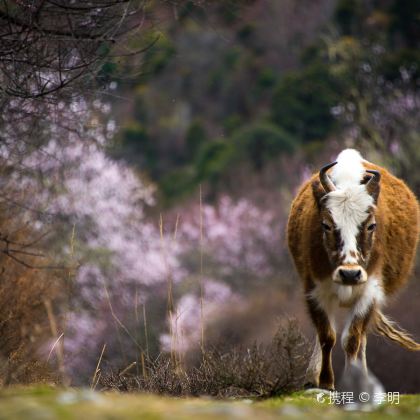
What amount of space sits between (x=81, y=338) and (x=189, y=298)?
161 inches

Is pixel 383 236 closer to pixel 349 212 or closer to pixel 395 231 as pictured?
pixel 395 231

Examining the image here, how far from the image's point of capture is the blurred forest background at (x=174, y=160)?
9611mm

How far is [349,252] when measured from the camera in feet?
28.0

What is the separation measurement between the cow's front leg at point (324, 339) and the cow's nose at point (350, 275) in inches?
29.8

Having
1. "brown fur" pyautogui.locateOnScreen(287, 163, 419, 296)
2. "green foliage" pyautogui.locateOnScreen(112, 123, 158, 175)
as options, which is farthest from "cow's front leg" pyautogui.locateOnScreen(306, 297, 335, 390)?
"green foliage" pyautogui.locateOnScreen(112, 123, 158, 175)

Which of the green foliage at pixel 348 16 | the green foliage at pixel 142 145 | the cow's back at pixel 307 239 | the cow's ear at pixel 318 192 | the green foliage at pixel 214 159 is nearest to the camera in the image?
the cow's ear at pixel 318 192

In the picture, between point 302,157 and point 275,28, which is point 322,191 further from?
point 275,28

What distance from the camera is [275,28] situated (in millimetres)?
60531

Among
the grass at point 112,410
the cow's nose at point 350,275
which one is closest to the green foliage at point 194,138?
the cow's nose at point 350,275

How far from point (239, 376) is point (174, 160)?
1868 inches

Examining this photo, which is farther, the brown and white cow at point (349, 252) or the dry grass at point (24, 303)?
the dry grass at point (24, 303)

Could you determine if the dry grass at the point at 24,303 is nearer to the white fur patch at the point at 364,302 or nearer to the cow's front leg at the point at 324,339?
the cow's front leg at the point at 324,339

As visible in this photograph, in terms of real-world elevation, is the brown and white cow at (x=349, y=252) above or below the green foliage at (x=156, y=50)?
below

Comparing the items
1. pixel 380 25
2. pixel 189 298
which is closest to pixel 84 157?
pixel 189 298
